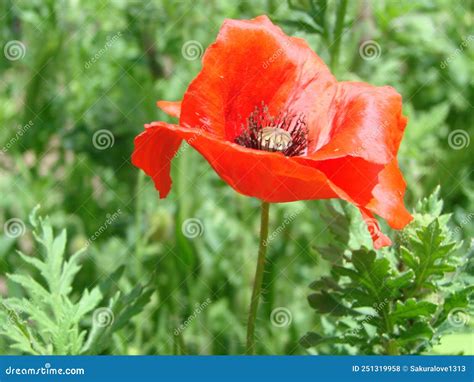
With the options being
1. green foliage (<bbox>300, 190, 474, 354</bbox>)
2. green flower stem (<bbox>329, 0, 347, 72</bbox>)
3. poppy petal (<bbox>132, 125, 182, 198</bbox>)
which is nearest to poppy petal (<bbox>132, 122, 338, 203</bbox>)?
poppy petal (<bbox>132, 125, 182, 198</bbox>)

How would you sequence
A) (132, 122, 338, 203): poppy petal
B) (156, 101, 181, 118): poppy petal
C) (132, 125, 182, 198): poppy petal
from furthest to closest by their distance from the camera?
(156, 101, 181, 118): poppy petal
(132, 125, 182, 198): poppy petal
(132, 122, 338, 203): poppy petal

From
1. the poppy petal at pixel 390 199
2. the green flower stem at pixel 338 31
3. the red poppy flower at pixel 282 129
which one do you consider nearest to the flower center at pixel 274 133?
the red poppy flower at pixel 282 129

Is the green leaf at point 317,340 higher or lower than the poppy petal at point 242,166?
lower

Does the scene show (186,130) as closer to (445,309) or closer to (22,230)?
(445,309)

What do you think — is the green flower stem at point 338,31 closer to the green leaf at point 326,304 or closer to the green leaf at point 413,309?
the green leaf at point 326,304

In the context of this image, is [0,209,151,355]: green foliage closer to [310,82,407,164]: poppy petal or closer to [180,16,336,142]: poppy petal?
[180,16,336,142]: poppy petal

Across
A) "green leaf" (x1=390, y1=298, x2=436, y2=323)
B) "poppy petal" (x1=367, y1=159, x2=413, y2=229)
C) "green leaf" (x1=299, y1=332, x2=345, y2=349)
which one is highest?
"poppy petal" (x1=367, y1=159, x2=413, y2=229)

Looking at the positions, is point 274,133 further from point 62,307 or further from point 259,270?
point 62,307
